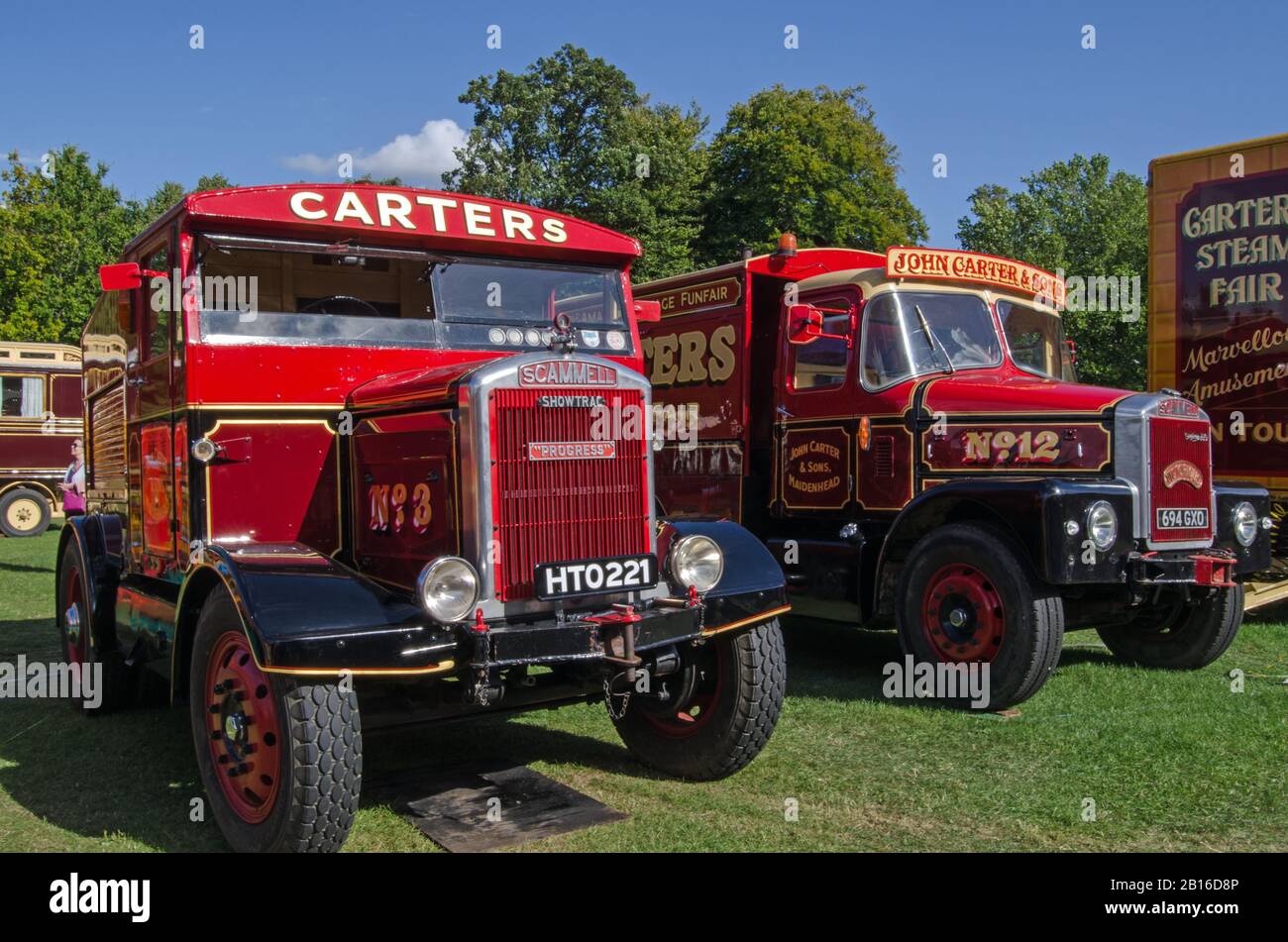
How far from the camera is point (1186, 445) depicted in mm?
6840

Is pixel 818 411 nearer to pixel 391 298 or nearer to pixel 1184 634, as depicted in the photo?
pixel 1184 634

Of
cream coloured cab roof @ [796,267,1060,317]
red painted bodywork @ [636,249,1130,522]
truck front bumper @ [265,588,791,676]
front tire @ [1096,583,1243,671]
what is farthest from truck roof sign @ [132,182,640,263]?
front tire @ [1096,583,1243,671]

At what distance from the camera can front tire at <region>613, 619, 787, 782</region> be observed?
5074mm

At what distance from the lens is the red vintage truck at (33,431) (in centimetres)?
2106

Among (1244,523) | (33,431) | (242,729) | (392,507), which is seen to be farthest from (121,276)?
(33,431)

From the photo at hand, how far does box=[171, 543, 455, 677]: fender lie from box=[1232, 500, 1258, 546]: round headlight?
5.46m

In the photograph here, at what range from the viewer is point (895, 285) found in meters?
7.69

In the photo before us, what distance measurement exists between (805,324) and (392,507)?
3.78 m

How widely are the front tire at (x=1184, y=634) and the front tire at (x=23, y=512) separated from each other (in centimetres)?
1991

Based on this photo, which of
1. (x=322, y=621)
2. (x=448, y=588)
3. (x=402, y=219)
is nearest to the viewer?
(x=322, y=621)

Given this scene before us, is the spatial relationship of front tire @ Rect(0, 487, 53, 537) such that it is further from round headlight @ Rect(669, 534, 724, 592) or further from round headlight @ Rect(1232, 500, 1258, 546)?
round headlight @ Rect(1232, 500, 1258, 546)
